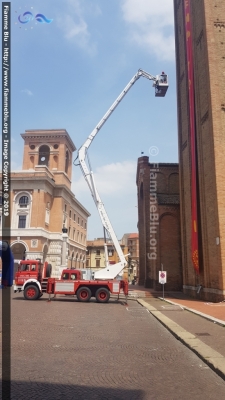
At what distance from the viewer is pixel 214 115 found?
2022cm

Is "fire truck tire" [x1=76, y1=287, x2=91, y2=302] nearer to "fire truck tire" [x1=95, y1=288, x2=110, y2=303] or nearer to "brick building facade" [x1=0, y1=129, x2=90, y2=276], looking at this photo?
"fire truck tire" [x1=95, y1=288, x2=110, y2=303]

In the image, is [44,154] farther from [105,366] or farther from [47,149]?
[105,366]

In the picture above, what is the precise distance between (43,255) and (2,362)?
4205 cm

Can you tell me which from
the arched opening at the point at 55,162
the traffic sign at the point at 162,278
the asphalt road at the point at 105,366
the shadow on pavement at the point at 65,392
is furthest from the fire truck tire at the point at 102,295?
the arched opening at the point at 55,162

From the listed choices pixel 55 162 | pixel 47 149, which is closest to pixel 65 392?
pixel 55 162

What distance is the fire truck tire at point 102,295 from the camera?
20.1 m

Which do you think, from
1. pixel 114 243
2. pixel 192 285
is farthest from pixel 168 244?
pixel 114 243

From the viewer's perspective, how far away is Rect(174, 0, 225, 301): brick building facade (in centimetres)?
1911

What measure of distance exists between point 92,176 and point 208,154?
308 inches

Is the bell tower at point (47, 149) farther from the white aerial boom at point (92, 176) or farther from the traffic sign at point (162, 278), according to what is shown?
the traffic sign at point (162, 278)

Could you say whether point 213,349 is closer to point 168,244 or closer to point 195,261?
point 195,261

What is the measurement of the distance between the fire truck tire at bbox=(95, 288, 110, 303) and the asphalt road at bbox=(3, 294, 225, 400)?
30.2 feet

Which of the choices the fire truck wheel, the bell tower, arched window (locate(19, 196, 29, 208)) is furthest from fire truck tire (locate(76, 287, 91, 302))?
the bell tower

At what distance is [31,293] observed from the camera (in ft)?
69.0
